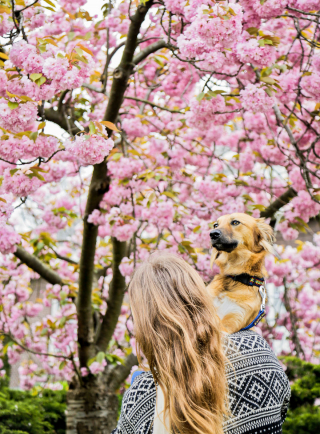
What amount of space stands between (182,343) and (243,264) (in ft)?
3.71

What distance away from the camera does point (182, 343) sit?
116cm

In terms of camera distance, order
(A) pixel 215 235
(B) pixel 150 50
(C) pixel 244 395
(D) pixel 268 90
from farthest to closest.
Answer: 1. (B) pixel 150 50
2. (D) pixel 268 90
3. (A) pixel 215 235
4. (C) pixel 244 395

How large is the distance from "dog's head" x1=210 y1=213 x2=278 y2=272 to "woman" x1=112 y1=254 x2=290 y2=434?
0.89 metres

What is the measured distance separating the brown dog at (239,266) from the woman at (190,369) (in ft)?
1.99

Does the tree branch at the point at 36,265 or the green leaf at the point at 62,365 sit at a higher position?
the tree branch at the point at 36,265

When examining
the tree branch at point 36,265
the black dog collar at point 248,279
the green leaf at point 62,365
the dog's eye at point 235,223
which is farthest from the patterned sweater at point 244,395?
the green leaf at point 62,365

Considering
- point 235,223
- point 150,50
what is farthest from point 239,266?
point 150,50

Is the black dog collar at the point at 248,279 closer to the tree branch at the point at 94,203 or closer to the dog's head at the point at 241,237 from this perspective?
the dog's head at the point at 241,237

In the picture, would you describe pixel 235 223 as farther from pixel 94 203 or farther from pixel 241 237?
pixel 94 203

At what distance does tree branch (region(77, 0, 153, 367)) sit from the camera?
3525 mm

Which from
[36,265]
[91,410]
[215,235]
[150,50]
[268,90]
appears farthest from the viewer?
[36,265]

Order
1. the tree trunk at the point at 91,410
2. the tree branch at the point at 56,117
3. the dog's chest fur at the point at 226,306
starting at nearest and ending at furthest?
the dog's chest fur at the point at 226,306 < the tree branch at the point at 56,117 < the tree trunk at the point at 91,410

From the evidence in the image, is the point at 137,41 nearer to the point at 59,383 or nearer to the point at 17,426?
the point at 17,426

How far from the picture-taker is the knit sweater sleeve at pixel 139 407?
1273mm
